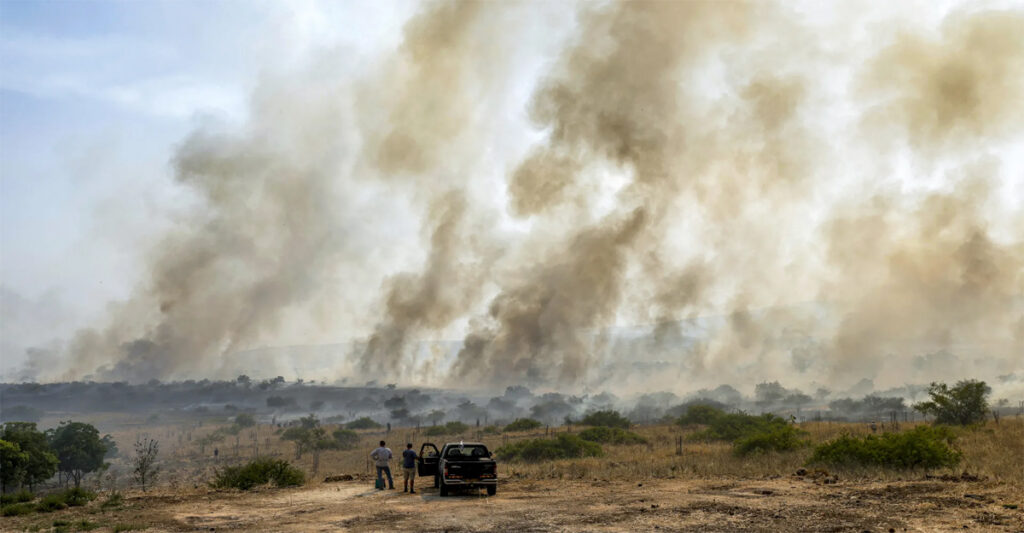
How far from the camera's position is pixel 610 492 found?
23.1 meters

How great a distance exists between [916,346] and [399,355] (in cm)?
9072

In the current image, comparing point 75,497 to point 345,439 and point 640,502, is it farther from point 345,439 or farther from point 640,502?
point 345,439

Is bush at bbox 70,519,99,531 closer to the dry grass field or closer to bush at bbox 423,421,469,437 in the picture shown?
the dry grass field

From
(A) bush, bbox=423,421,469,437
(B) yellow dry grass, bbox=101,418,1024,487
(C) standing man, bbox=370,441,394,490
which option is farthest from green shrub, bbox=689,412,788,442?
(A) bush, bbox=423,421,469,437

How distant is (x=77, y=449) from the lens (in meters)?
51.1

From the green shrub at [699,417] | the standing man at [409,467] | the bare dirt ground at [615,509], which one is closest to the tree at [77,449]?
the bare dirt ground at [615,509]

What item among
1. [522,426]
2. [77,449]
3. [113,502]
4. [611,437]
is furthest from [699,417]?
[77,449]

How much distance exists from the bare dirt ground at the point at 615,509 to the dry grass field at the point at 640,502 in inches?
1.6

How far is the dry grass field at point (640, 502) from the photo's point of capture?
1659 centimetres

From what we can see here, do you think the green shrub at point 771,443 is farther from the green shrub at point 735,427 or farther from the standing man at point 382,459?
the standing man at point 382,459

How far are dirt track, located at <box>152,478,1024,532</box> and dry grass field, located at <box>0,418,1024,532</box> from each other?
3 centimetres

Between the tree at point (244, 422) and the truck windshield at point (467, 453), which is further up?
the truck windshield at point (467, 453)

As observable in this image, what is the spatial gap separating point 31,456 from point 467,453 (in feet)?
89.3

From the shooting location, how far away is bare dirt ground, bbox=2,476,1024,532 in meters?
16.2
